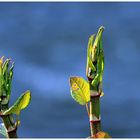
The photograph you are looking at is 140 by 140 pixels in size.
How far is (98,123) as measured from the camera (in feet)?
1.08

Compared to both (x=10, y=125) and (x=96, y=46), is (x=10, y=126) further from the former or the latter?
(x=96, y=46)

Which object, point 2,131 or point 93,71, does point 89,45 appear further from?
point 2,131

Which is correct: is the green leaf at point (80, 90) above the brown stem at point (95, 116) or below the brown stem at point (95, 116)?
above

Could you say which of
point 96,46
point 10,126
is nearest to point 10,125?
point 10,126

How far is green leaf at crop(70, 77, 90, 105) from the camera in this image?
1.16 feet

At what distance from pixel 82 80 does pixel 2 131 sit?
0.10 meters

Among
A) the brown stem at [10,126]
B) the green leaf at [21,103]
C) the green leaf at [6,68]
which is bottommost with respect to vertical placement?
the brown stem at [10,126]

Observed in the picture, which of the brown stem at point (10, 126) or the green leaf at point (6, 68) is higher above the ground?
the green leaf at point (6, 68)

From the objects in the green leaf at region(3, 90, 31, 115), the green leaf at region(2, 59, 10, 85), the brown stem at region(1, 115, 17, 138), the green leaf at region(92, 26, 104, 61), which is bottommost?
the brown stem at region(1, 115, 17, 138)

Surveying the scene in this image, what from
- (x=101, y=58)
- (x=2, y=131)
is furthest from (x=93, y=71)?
(x=2, y=131)

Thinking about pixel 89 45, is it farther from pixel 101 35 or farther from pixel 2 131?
pixel 2 131

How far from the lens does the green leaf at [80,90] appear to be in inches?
13.9

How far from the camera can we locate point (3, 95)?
32 centimetres

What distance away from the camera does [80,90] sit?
1.18 ft
